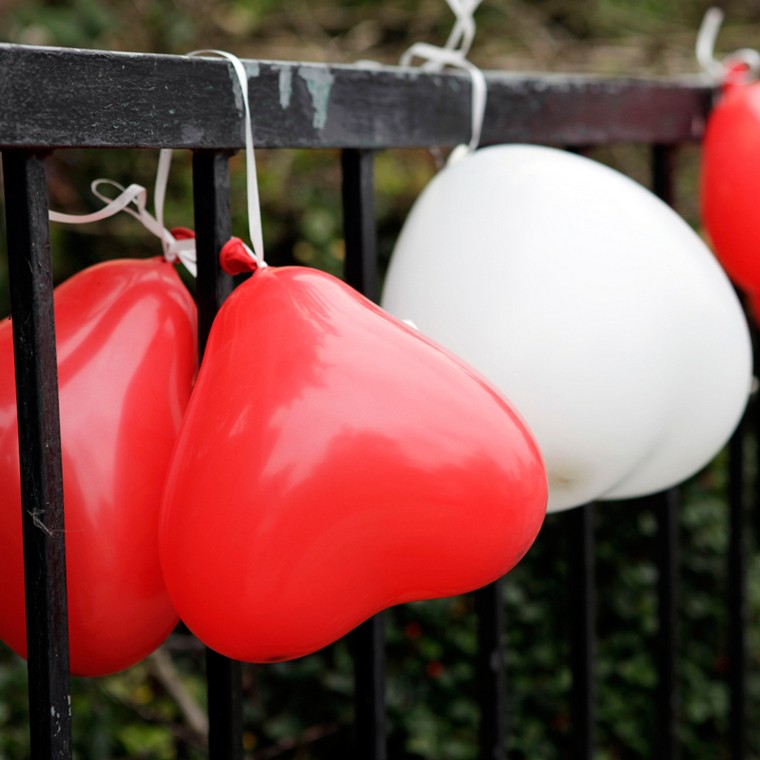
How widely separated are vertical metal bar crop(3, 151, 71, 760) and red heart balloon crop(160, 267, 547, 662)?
0.22 ft

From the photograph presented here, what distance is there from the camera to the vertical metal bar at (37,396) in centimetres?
63

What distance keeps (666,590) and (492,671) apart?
32cm

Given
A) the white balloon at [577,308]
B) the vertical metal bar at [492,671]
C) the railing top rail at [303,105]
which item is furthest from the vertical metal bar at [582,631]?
the railing top rail at [303,105]

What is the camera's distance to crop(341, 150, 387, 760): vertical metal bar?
0.88m

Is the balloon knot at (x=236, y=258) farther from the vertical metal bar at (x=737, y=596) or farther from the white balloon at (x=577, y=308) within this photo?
the vertical metal bar at (x=737, y=596)

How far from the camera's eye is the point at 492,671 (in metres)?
1.04

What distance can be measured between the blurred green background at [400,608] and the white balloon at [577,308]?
35.7 inches

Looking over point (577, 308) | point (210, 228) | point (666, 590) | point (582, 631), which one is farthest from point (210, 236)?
point (666, 590)

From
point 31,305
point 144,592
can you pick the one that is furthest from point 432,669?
point 31,305

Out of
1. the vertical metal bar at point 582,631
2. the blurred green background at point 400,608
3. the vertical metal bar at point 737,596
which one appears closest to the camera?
the vertical metal bar at point 582,631

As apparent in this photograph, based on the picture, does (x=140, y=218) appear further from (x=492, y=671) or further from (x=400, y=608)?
(x=400, y=608)

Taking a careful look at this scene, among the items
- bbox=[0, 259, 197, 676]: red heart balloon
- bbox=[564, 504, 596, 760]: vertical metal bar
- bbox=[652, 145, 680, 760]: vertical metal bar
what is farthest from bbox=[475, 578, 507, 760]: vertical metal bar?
bbox=[0, 259, 197, 676]: red heart balloon

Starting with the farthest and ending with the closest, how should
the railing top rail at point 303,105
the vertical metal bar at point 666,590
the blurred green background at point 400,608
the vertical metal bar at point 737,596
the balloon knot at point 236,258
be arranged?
1. the blurred green background at point 400,608
2. the vertical metal bar at point 737,596
3. the vertical metal bar at point 666,590
4. the balloon knot at point 236,258
5. the railing top rail at point 303,105

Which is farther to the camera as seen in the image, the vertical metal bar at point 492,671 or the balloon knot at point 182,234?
the vertical metal bar at point 492,671
